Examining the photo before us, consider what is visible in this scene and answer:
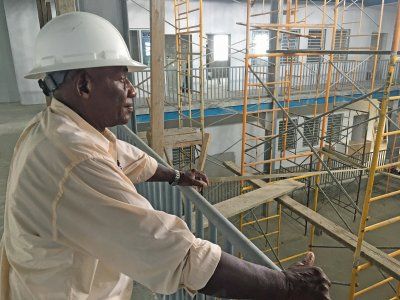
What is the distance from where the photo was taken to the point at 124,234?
3.18ft

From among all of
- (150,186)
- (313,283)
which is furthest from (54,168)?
(150,186)

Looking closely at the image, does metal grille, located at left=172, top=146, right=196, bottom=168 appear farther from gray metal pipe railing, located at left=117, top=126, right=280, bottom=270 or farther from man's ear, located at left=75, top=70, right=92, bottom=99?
man's ear, located at left=75, top=70, right=92, bottom=99

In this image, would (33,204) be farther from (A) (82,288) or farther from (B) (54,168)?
(A) (82,288)

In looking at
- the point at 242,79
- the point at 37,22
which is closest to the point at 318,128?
the point at 242,79

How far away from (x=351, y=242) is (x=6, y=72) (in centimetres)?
1024

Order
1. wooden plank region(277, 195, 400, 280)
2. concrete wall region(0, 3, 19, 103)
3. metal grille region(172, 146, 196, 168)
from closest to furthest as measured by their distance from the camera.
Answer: wooden plank region(277, 195, 400, 280) → metal grille region(172, 146, 196, 168) → concrete wall region(0, 3, 19, 103)

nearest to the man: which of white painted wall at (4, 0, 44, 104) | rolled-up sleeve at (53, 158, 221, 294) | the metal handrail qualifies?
rolled-up sleeve at (53, 158, 221, 294)

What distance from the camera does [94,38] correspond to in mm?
1352

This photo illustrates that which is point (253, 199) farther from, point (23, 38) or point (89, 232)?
point (23, 38)

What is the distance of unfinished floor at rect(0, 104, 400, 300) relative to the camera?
522 centimetres

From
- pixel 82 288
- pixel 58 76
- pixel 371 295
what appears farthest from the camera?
pixel 371 295

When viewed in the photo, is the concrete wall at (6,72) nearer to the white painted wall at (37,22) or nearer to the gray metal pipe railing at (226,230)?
the white painted wall at (37,22)

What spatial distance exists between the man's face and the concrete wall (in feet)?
32.8

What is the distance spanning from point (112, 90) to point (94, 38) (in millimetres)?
259
